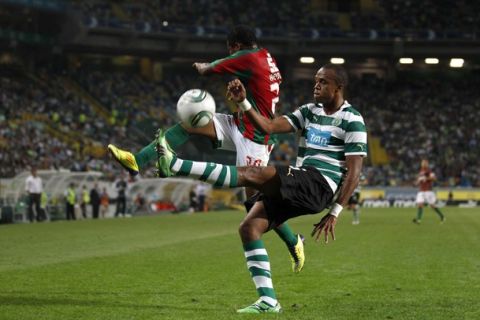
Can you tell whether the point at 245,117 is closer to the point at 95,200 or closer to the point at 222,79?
the point at 95,200

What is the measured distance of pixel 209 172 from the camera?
7.95m

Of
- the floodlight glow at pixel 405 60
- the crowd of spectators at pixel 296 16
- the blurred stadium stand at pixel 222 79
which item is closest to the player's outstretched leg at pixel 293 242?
the blurred stadium stand at pixel 222 79

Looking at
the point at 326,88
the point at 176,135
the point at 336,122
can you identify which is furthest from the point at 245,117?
the point at 336,122

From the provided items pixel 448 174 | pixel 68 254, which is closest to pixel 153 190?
pixel 448 174

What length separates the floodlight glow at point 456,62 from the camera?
67938mm

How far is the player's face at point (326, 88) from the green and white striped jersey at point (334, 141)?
→ 0.51 ft

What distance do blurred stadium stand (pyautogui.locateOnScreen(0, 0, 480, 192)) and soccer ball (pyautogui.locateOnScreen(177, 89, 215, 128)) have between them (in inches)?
1463

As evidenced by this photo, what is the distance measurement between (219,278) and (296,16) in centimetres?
5668

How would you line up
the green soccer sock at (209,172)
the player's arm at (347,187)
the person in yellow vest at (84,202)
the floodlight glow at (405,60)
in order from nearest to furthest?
the green soccer sock at (209,172) < the player's arm at (347,187) < the person in yellow vest at (84,202) < the floodlight glow at (405,60)

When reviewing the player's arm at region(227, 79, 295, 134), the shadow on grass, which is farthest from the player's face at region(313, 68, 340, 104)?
the shadow on grass

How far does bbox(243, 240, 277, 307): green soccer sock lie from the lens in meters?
8.68

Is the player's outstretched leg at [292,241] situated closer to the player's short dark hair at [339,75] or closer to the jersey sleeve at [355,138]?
the jersey sleeve at [355,138]

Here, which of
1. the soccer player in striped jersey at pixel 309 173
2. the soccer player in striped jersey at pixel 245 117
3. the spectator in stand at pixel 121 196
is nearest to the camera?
the soccer player in striped jersey at pixel 309 173

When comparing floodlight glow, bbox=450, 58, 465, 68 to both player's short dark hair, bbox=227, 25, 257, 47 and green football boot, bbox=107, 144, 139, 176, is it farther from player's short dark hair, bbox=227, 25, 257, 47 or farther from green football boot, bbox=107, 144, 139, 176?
green football boot, bbox=107, 144, 139, 176
